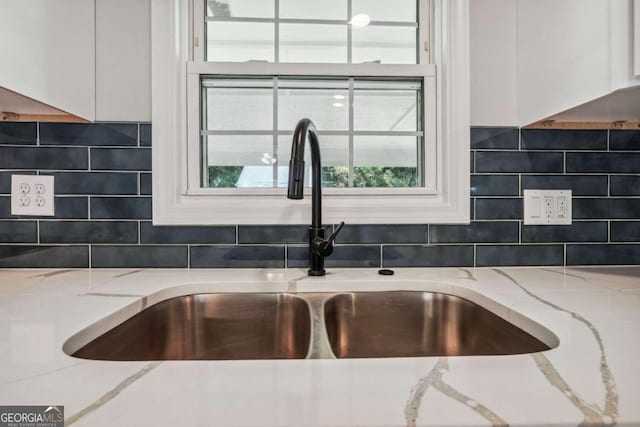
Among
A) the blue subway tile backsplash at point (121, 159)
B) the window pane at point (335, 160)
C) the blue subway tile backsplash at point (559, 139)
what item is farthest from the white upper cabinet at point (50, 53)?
the blue subway tile backsplash at point (559, 139)

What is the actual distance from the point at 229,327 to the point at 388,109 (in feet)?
3.04

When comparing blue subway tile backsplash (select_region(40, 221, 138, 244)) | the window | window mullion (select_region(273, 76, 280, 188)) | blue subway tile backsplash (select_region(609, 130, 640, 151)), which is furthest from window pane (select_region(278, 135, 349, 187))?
blue subway tile backsplash (select_region(609, 130, 640, 151))

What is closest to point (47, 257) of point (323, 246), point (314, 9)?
point (323, 246)

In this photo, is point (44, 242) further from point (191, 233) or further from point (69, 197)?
point (191, 233)

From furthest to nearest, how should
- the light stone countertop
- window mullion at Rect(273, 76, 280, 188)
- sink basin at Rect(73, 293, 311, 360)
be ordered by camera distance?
1. window mullion at Rect(273, 76, 280, 188)
2. sink basin at Rect(73, 293, 311, 360)
3. the light stone countertop

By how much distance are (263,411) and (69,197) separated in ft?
3.56

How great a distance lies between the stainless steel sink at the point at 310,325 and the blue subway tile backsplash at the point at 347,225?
0.63 feet

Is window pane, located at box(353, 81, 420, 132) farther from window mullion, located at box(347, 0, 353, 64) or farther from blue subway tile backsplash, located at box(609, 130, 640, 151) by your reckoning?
blue subway tile backsplash, located at box(609, 130, 640, 151)

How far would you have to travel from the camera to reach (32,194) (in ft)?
3.55

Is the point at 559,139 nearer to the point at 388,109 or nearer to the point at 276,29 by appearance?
the point at 388,109

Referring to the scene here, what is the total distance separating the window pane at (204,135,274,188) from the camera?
122 cm

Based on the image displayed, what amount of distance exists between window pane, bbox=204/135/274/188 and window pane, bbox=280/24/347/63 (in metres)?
0.33

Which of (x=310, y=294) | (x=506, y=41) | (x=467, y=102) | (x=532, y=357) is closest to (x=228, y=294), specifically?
(x=310, y=294)

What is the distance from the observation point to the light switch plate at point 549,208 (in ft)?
3.75
